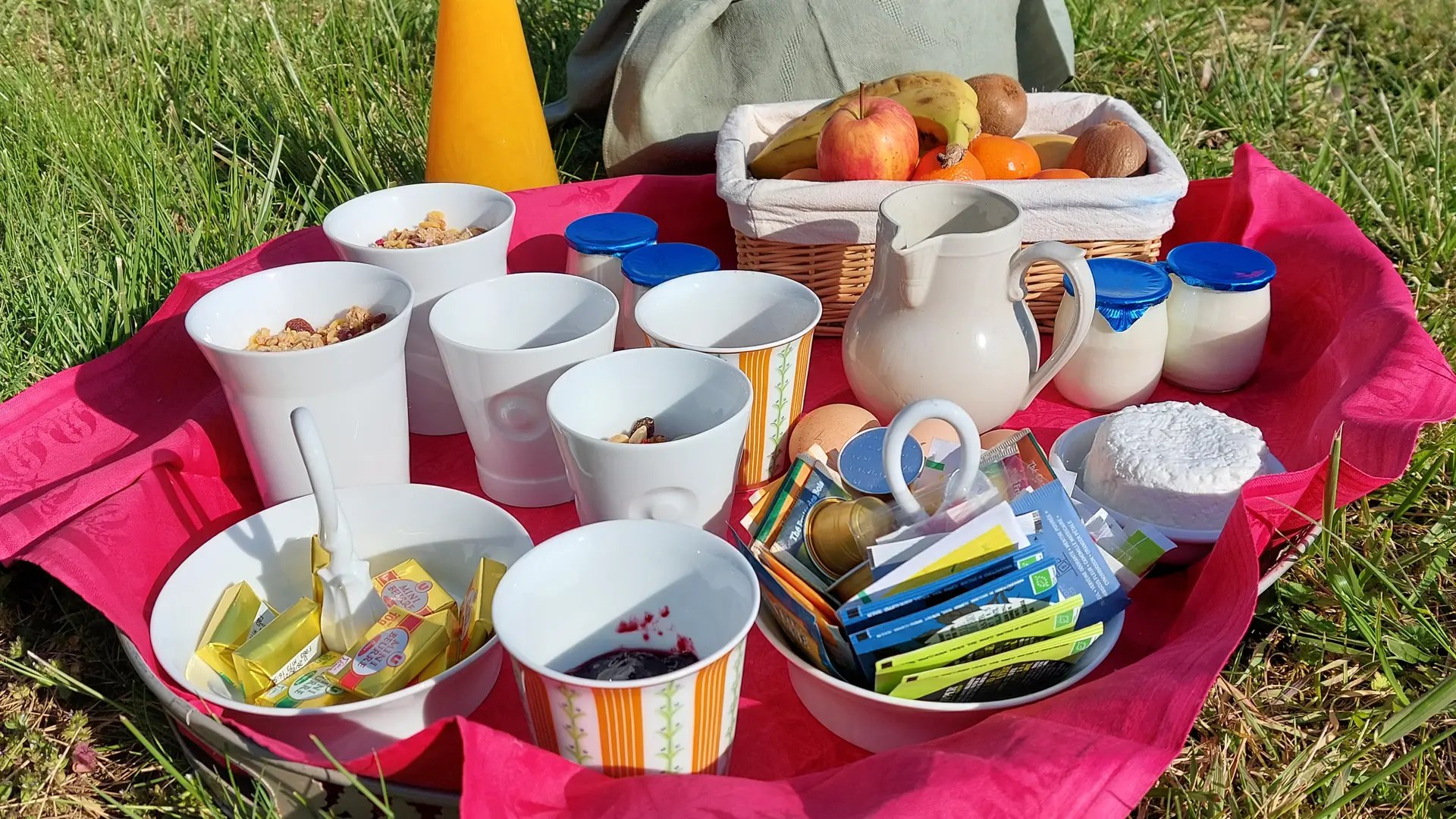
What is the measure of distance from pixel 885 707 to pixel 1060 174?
69 centimetres

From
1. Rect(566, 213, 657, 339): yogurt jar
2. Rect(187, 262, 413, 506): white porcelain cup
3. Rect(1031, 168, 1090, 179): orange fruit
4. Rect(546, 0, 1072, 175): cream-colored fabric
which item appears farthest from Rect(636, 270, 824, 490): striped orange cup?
Rect(546, 0, 1072, 175): cream-colored fabric

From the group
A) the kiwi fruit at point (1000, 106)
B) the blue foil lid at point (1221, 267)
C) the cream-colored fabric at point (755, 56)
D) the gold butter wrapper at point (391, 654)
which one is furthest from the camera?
the cream-colored fabric at point (755, 56)

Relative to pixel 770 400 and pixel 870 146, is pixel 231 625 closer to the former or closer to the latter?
pixel 770 400

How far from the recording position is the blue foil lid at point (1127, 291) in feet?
3.35

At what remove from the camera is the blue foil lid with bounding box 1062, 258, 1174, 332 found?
1.02 meters

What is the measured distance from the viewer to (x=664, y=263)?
107 centimetres

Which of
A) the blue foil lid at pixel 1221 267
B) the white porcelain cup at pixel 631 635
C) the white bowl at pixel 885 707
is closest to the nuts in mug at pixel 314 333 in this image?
the white porcelain cup at pixel 631 635

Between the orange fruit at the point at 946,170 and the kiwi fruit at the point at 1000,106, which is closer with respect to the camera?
the orange fruit at the point at 946,170

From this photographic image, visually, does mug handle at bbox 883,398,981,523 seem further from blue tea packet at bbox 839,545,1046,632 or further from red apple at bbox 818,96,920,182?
red apple at bbox 818,96,920,182

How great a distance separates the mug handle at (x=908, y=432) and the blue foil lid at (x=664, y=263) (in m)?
0.38

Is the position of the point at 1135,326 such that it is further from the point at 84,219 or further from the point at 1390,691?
the point at 84,219

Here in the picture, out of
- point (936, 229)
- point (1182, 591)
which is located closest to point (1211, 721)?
point (1182, 591)

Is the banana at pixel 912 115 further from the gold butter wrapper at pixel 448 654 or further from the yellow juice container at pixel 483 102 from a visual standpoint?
the gold butter wrapper at pixel 448 654

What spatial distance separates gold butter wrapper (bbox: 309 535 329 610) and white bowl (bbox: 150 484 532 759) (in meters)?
0.03
